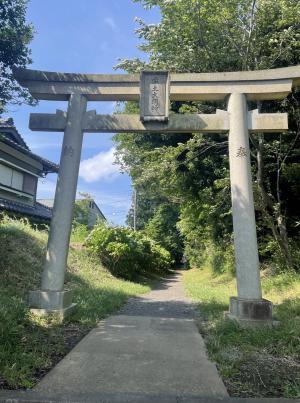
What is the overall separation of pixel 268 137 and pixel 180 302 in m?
6.74

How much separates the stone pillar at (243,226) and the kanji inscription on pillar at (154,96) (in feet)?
4.48

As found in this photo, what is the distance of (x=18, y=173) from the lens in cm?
2050

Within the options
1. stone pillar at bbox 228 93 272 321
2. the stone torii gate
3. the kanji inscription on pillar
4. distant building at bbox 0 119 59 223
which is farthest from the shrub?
stone pillar at bbox 228 93 272 321

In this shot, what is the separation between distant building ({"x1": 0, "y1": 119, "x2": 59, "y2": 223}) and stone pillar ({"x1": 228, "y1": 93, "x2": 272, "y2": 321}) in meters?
12.3

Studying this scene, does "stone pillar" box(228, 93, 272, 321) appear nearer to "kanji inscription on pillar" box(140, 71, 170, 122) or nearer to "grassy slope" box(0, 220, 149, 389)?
"kanji inscription on pillar" box(140, 71, 170, 122)

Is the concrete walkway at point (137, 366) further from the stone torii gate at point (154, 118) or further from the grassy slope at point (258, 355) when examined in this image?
the stone torii gate at point (154, 118)

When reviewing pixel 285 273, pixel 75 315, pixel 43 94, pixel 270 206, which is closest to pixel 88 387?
pixel 75 315

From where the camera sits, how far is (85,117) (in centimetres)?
816

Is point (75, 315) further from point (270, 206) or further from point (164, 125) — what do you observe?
point (270, 206)

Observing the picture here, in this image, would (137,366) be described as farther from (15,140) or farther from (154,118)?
(15,140)

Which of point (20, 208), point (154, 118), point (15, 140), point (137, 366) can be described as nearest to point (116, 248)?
point (20, 208)

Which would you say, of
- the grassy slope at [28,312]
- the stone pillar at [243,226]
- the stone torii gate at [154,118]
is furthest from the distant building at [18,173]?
the stone pillar at [243,226]

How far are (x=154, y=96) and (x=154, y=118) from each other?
47cm

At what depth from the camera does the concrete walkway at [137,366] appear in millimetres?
3961
